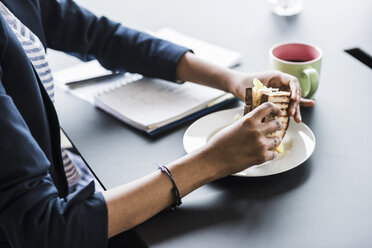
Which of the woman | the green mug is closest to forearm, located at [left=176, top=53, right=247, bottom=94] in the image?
the woman

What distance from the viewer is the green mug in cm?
100

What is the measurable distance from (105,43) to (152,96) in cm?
22

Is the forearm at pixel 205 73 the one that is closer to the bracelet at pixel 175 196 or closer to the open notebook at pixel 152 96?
the open notebook at pixel 152 96

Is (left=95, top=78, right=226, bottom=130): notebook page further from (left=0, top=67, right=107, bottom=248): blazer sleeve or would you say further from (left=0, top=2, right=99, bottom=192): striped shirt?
(left=0, top=67, right=107, bottom=248): blazer sleeve

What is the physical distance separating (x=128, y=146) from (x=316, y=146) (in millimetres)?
393

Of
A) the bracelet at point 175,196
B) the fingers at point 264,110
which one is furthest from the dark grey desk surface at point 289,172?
the fingers at point 264,110

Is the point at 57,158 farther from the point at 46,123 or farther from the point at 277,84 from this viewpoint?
the point at 277,84

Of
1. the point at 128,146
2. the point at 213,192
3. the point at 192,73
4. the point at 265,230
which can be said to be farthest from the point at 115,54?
the point at 265,230

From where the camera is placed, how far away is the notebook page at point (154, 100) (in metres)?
1.02

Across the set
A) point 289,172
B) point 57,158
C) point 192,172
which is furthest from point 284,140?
point 57,158

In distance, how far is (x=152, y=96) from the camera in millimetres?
1108

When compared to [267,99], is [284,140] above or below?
below

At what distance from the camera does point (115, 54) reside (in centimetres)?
118

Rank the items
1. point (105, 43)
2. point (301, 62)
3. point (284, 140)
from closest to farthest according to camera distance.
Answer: point (284, 140) → point (301, 62) → point (105, 43)
